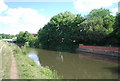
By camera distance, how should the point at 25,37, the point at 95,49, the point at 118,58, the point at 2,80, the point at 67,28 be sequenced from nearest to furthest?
the point at 2,80
the point at 118,58
the point at 95,49
the point at 67,28
the point at 25,37

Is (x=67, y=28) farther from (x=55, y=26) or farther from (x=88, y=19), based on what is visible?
(x=88, y=19)

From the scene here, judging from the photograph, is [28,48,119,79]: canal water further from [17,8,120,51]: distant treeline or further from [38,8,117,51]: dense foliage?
[38,8,117,51]: dense foliage

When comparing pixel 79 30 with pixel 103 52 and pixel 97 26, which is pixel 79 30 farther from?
pixel 103 52

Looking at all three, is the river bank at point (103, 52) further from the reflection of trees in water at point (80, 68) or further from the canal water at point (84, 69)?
the reflection of trees in water at point (80, 68)

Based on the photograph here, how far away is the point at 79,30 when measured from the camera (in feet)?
94.4

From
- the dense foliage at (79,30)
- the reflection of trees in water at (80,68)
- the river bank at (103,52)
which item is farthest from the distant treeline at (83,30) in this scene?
the reflection of trees in water at (80,68)

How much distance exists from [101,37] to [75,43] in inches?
332

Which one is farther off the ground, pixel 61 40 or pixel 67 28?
pixel 67 28

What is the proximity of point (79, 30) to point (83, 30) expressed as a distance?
1.42 meters

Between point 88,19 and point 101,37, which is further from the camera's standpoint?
point 88,19

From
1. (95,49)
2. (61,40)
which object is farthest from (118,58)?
(61,40)

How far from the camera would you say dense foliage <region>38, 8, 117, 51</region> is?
2552 cm

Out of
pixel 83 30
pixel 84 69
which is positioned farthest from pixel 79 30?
pixel 84 69

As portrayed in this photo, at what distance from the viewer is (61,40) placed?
3691cm
